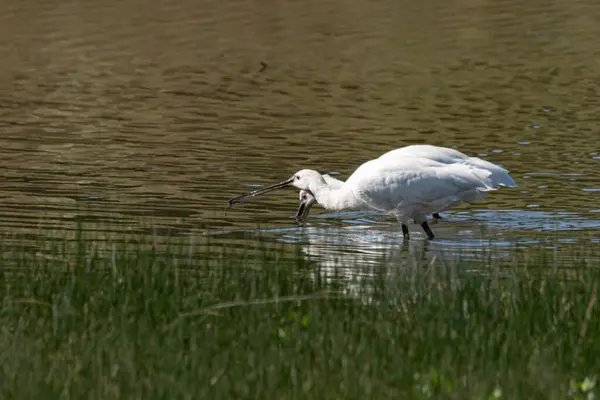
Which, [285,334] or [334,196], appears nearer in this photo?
[285,334]

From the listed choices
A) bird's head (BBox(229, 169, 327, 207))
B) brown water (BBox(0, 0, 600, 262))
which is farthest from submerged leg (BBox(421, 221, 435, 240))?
bird's head (BBox(229, 169, 327, 207))

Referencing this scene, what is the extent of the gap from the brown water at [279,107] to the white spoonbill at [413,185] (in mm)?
445

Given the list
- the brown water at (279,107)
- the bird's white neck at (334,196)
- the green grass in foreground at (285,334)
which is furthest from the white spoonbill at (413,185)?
the green grass in foreground at (285,334)

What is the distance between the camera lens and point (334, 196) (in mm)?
15664

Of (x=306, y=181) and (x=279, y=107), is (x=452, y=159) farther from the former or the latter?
(x=279, y=107)

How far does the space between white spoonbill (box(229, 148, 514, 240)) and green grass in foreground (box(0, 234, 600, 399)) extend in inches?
116

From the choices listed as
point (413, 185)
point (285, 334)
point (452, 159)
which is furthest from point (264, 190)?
point (285, 334)

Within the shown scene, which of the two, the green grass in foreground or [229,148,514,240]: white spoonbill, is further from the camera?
[229,148,514,240]: white spoonbill

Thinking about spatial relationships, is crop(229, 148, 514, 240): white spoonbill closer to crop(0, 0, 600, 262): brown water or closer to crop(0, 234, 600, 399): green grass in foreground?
crop(0, 0, 600, 262): brown water

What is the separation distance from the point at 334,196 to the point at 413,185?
3.96 ft

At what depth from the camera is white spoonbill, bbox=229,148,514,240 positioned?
14711 millimetres

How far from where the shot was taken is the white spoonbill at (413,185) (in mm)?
14711

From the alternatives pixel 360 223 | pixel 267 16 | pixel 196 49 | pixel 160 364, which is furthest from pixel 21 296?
pixel 267 16

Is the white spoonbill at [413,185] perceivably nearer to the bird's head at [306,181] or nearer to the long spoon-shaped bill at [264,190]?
the bird's head at [306,181]
